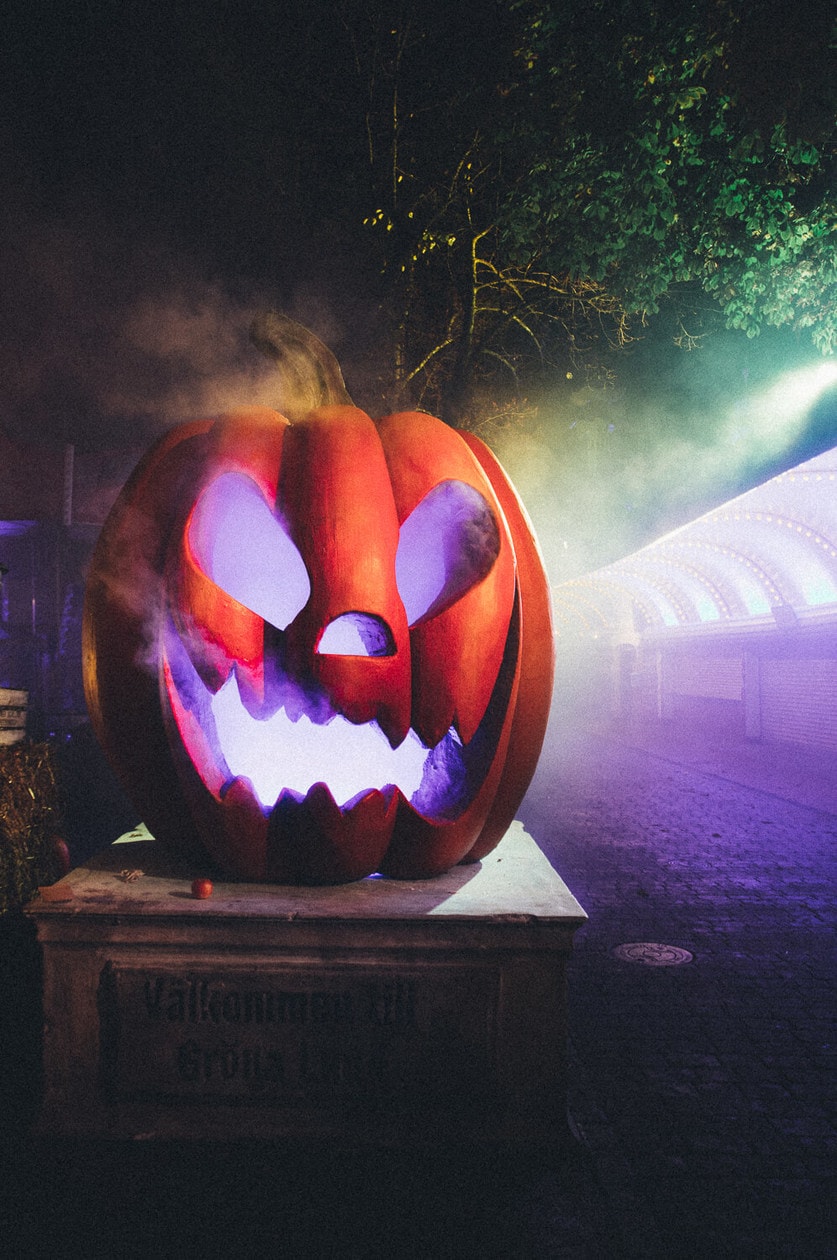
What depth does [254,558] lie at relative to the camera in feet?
9.14

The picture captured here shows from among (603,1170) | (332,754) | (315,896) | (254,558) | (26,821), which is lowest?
(603,1170)

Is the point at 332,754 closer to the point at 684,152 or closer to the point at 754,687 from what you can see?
the point at 684,152

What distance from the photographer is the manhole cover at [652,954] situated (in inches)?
190

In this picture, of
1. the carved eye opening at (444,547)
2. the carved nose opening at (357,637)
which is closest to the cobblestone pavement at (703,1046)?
the carved nose opening at (357,637)

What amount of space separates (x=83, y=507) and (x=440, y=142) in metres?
12.6

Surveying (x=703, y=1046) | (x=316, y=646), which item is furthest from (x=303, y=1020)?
(x=703, y=1046)

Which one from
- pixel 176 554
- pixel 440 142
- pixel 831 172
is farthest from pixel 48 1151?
pixel 831 172

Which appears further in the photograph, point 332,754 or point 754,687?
point 754,687

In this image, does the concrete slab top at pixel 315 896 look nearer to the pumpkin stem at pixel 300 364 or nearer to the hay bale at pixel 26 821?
the hay bale at pixel 26 821

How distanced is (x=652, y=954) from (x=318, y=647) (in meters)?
3.78

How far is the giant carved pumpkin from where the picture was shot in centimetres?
248

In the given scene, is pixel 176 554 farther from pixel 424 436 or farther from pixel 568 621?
pixel 568 621

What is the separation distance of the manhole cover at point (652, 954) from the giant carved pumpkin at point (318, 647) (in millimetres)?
2614

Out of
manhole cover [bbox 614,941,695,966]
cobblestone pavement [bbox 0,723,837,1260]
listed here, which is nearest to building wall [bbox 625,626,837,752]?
cobblestone pavement [bbox 0,723,837,1260]
